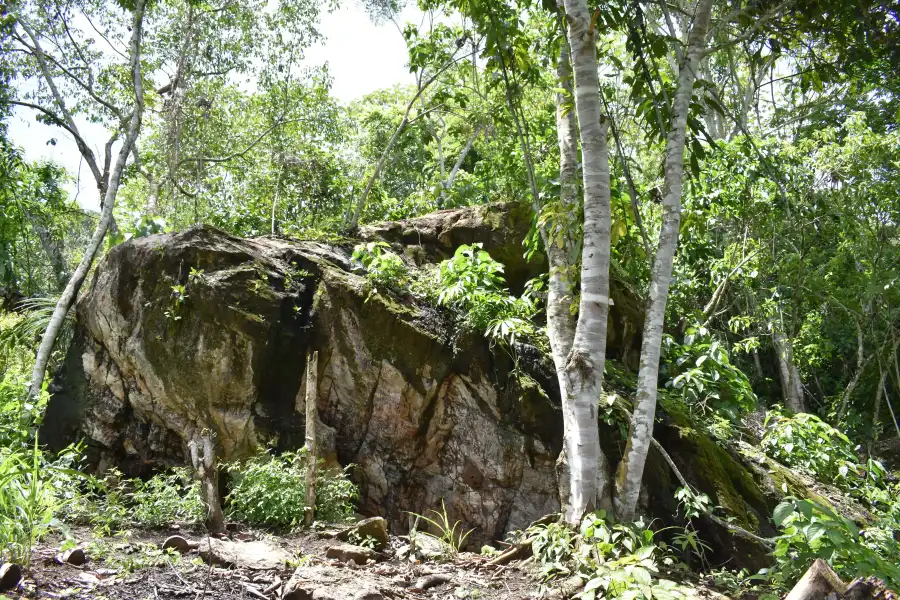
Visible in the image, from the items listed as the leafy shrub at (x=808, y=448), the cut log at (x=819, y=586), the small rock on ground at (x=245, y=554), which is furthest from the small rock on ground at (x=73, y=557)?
the leafy shrub at (x=808, y=448)

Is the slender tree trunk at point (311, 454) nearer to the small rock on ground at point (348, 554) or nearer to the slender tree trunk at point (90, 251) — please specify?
the small rock on ground at point (348, 554)

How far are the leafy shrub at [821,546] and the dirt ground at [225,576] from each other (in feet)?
5.35

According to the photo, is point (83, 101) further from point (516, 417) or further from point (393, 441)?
point (516, 417)

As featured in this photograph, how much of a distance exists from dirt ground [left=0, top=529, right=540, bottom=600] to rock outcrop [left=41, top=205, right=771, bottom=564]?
5.15 ft

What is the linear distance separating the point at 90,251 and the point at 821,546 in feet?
29.3

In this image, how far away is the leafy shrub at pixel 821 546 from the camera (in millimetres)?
3460

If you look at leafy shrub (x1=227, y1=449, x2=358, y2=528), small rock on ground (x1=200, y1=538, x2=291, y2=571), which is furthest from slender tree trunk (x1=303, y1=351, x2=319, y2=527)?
small rock on ground (x1=200, y1=538, x2=291, y2=571)

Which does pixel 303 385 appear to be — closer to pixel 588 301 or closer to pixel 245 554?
pixel 245 554

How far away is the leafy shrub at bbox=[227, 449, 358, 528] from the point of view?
555 cm

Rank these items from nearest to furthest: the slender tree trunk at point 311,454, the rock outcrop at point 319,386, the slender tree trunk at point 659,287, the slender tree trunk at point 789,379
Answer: the slender tree trunk at point 659,287, the slender tree trunk at point 311,454, the rock outcrop at point 319,386, the slender tree trunk at point 789,379

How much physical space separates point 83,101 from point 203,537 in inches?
475

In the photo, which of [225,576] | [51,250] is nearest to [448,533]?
[225,576]

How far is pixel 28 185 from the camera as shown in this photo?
34.3 feet

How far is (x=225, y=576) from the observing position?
3975 mm
